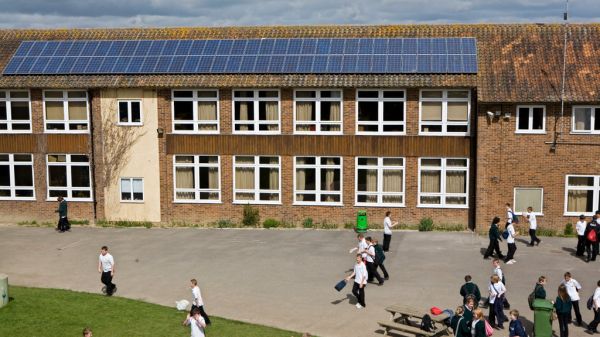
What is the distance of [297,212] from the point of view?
94.9 ft

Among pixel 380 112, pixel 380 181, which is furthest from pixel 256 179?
pixel 380 112

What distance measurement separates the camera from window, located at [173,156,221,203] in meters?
29.5

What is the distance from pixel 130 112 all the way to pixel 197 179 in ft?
12.3

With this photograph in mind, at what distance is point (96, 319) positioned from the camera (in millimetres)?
17562

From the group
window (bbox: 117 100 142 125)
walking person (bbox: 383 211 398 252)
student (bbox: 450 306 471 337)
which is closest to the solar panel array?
window (bbox: 117 100 142 125)

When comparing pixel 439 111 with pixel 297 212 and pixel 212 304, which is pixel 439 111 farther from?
pixel 212 304

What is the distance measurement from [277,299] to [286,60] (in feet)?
41.1

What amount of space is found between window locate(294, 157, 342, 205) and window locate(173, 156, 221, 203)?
3183 millimetres

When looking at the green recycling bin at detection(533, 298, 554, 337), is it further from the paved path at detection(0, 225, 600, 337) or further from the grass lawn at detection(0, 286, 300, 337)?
the grass lawn at detection(0, 286, 300, 337)

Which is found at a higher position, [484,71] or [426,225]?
[484,71]

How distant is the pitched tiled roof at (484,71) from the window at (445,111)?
623 mm

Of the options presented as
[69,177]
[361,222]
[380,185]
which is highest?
[69,177]

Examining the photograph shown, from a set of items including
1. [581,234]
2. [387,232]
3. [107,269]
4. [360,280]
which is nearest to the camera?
[360,280]

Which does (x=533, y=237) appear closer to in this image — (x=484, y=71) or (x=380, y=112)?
(x=484, y=71)
